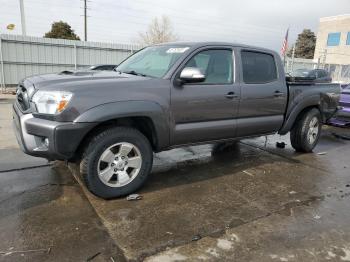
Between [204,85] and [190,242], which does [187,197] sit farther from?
[204,85]

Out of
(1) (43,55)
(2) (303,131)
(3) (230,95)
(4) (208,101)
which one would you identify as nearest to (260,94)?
(3) (230,95)

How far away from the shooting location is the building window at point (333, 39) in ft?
137

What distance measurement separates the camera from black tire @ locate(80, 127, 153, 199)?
3.51 metres

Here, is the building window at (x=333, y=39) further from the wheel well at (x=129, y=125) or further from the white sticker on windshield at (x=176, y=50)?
the wheel well at (x=129, y=125)

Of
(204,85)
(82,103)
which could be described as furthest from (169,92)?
(82,103)

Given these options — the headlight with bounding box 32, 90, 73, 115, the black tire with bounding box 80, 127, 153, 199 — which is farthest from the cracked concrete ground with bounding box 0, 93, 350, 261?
the headlight with bounding box 32, 90, 73, 115

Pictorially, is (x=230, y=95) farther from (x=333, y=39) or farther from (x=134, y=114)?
(x=333, y=39)

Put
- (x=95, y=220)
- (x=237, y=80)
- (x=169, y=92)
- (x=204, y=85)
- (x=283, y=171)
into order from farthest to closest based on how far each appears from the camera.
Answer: (x=283, y=171) → (x=237, y=80) → (x=204, y=85) → (x=169, y=92) → (x=95, y=220)

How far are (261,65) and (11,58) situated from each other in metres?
13.7

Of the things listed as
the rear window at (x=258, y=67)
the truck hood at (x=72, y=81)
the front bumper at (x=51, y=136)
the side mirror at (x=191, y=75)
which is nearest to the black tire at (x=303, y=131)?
the rear window at (x=258, y=67)

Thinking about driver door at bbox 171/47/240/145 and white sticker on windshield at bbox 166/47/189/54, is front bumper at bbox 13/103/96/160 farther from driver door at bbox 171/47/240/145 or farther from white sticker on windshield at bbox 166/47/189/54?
white sticker on windshield at bbox 166/47/189/54

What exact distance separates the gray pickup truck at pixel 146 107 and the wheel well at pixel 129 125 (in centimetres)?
1

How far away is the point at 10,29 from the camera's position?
17.3m

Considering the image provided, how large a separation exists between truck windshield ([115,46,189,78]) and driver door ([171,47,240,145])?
211 millimetres
